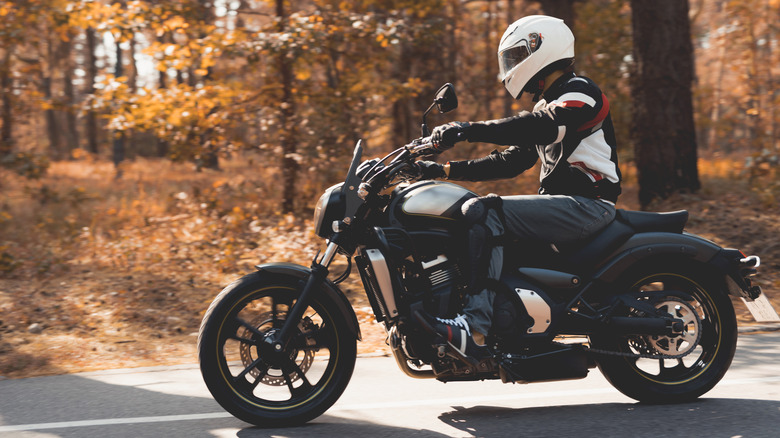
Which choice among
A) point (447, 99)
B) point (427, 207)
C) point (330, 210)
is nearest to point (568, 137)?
point (447, 99)

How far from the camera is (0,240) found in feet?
35.8

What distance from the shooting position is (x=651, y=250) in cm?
420

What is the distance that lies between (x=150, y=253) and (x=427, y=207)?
667cm

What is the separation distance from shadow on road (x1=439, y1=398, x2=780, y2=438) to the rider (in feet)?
1.30

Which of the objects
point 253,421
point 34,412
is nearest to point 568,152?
point 253,421

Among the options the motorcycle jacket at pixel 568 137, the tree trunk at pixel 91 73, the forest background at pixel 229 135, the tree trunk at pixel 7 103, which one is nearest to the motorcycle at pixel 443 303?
the motorcycle jacket at pixel 568 137

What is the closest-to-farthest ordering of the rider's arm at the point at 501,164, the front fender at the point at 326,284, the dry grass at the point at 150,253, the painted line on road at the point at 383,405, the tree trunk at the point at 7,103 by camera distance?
the front fender at the point at 326,284, the painted line on road at the point at 383,405, the rider's arm at the point at 501,164, the dry grass at the point at 150,253, the tree trunk at the point at 7,103

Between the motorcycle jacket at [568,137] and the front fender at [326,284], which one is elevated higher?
the motorcycle jacket at [568,137]

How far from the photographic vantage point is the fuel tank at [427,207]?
393cm

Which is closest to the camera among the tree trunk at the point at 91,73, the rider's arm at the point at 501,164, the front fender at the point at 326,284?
the front fender at the point at 326,284

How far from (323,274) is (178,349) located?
2802 millimetres

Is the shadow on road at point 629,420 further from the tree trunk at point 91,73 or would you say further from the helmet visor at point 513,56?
the tree trunk at point 91,73

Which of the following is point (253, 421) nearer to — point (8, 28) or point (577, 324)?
point (577, 324)

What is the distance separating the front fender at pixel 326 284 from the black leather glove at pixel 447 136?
3.00 ft
